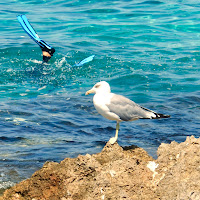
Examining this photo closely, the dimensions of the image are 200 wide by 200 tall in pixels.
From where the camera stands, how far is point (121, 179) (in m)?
3.95

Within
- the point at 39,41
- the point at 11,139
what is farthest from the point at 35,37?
the point at 11,139

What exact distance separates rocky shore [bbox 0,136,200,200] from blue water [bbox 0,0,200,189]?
1082 millimetres

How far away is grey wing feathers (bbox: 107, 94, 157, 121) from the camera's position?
5.32 meters

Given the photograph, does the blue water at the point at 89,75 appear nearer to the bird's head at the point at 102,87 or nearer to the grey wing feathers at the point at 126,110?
the grey wing feathers at the point at 126,110

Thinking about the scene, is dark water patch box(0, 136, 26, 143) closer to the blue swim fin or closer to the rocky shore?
the rocky shore

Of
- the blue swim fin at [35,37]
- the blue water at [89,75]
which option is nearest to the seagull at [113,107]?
the blue water at [89,75]

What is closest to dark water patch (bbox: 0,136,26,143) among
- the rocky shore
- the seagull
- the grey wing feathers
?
the seagull

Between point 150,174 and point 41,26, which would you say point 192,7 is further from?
point 150,174

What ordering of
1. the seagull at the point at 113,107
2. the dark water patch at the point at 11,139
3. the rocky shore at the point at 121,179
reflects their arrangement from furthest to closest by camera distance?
the dark water patch at the point at 11,139 < the seagull at the point at 113,107 < the rocky shore at the point at 121,179

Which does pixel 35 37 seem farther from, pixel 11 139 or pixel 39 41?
pixel 11 139

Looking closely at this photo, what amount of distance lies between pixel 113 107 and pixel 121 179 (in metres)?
1.48

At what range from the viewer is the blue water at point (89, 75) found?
714 cm

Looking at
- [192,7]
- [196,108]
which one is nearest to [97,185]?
[196,108]

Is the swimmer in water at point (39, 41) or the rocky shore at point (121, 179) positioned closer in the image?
A: the rocky shore at point (121, 179)
